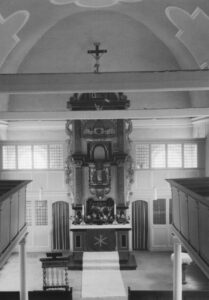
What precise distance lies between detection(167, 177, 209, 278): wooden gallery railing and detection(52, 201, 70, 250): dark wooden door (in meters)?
7.93

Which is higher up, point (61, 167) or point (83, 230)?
point (61, 167)

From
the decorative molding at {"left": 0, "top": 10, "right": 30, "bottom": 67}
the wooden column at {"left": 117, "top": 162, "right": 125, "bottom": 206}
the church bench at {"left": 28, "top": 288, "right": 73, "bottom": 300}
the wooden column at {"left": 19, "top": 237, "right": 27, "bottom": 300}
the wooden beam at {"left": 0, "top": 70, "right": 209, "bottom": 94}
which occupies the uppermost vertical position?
the decorative molding at {"left": 0, "top": 10, "right": 30, "bottom": 67}

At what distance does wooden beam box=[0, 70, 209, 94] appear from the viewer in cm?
777

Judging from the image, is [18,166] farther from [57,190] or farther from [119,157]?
[119,157]

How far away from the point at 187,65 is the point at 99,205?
253 inches

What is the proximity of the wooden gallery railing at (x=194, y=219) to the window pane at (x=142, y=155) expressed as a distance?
7037 mm

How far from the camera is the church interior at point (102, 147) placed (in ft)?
43.2

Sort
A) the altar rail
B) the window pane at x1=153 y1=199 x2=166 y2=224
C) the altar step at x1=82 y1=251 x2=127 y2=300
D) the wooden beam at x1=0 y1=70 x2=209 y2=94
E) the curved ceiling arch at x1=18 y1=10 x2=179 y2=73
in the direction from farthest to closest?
1. the window pane at x1=153 y1=199 x2=166 y2=224
2. the curved ceiling arch at x1=18 y1=10 x2=179 y2=73
3. the altar step at x1=82 y1=251 x2=127 y2=300
4. the wooden beam at x1=0 y1=70 x2=209 y2=94
5. the altar rail

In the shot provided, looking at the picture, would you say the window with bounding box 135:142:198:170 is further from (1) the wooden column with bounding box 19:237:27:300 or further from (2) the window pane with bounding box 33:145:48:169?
(1) the wooden column with bounding box 19:237:27:300

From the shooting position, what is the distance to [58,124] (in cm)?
1781

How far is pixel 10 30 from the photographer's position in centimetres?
1251

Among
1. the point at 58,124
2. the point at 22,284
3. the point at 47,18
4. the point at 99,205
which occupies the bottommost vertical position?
the point at 22,284

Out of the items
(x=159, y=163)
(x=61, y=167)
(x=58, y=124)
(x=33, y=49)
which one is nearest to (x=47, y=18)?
(x=33, y=49)

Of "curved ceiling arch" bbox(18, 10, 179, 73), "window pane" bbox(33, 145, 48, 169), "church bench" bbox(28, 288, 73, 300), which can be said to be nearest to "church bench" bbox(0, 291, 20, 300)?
"church bench" bbox(28, 288, 73, 300)
